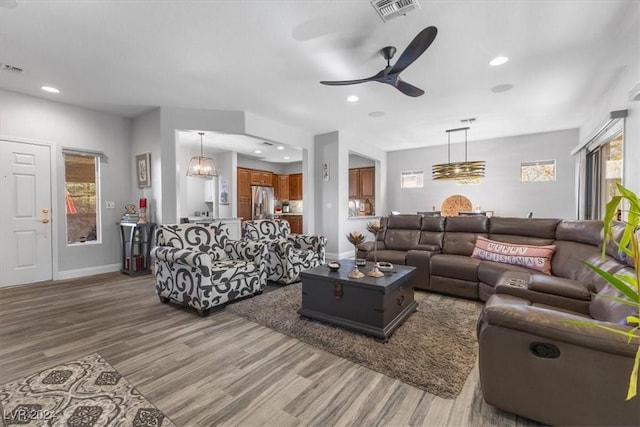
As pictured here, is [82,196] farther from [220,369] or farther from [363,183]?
[363,183]

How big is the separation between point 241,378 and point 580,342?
75.1 inches

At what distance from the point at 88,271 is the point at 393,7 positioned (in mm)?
5688

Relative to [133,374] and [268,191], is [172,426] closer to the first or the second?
[133,374]

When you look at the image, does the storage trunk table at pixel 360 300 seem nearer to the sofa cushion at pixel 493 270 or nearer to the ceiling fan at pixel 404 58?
the sofa cushion at pixel 493 270

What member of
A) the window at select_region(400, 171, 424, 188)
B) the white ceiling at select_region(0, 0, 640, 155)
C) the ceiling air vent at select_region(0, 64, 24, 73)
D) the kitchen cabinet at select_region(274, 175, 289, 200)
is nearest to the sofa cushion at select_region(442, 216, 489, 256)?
the white ceiling at select_region(0, 0, 640, 155)

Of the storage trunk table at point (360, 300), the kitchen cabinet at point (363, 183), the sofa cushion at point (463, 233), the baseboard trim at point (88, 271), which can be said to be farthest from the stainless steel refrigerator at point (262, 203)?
the storage trunk table at point (360, 300)

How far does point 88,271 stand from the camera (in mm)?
4715

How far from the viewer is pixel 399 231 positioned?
183 inches

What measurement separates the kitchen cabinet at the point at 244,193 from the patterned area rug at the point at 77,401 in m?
6.17

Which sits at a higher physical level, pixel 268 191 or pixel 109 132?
pixel 109 132

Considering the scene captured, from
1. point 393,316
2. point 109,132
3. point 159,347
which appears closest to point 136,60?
point 109,132

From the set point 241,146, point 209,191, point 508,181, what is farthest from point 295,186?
point 508,181

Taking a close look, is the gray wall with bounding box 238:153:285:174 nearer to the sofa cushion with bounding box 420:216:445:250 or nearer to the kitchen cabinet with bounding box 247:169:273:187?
the kitchen cabinet with bounding box 247:169:273:187

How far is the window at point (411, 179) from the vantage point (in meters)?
7.75
